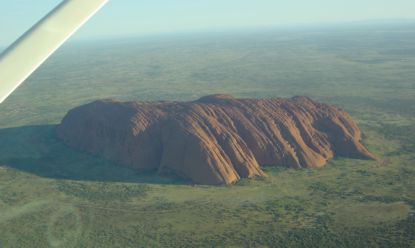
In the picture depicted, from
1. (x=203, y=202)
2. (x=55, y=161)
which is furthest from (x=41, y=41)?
(x=55, y=161)

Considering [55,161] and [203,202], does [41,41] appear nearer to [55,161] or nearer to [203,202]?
[203,202]

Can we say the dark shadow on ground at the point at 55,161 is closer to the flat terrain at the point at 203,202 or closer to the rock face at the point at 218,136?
the flat terrain at the point at 203,202

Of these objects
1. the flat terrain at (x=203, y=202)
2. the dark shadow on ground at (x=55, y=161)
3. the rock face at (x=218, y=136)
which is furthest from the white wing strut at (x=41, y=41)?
the dark shadow on ground at (x=55, y=161)

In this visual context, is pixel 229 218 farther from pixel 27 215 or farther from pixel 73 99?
pixel 73 99

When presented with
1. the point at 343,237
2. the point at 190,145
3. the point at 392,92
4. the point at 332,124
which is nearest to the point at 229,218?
the point at 343,237

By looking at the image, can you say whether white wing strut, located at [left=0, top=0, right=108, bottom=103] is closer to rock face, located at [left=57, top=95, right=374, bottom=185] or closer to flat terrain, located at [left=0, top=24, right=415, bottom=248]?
flat terrain, located at [left=0, top=24, right=415, bottom=248]

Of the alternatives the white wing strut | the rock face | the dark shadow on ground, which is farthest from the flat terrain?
the white wing strut
